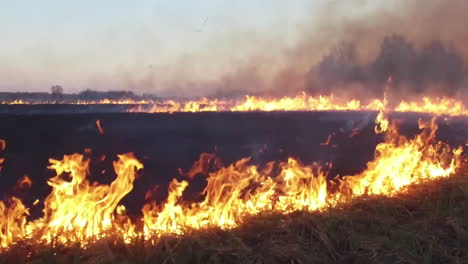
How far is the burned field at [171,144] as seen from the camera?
9.98m

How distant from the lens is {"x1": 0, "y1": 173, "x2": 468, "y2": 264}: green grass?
14.5 feet

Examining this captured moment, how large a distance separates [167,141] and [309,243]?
6.98 m

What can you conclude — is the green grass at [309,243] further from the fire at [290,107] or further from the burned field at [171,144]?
the fire at [290,107]

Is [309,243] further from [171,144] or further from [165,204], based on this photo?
[171,144]

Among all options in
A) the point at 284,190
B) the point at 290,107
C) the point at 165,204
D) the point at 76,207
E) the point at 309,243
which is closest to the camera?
the point at 309,243

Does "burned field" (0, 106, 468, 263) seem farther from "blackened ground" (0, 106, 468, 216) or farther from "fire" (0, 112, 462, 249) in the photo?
"fire" (0, 112, 462, 249)

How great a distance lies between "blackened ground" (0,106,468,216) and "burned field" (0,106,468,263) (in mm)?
23

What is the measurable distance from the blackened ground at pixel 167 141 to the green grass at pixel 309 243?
4.61 m

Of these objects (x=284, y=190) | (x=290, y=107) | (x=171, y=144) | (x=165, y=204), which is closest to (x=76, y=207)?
(x=165, y=204)

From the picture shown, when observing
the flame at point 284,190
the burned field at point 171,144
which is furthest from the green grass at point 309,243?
the burned field at point 171,144

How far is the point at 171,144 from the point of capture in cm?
1116

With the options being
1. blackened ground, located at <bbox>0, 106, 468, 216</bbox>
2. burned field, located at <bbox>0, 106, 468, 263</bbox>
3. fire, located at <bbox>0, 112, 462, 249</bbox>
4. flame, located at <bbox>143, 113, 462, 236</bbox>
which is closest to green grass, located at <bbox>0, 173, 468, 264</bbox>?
fire, located at <bbox>0, 112, 462, 249</bbox>

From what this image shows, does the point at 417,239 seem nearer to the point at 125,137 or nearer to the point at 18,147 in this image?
the point at 125,137

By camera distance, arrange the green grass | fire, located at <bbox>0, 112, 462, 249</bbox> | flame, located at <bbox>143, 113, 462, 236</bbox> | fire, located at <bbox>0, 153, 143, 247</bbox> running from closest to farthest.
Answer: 1. the green grass
2. fire, located at <bbox>0, 112, 462, 249</bbox>
3. fire, located at <bbox>0, 153, 143, 247</bbox>
4. flame, located at <bbox>143, 113, 462, 236</bbox>
